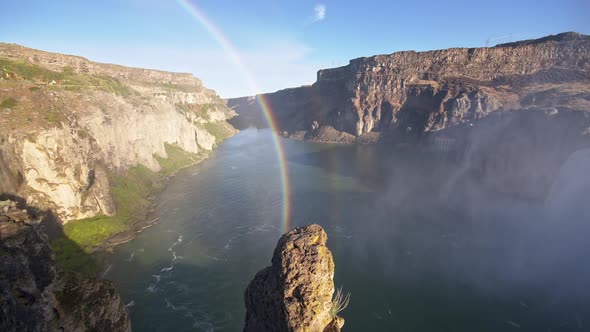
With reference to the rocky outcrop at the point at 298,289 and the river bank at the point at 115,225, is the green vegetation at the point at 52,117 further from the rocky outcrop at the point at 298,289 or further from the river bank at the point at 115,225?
the rocky outcrop at the point at 298,289

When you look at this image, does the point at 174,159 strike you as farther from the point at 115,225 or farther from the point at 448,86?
the point at 448,86

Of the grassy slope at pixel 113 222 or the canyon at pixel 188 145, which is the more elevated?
the canyon at pixel 188 145

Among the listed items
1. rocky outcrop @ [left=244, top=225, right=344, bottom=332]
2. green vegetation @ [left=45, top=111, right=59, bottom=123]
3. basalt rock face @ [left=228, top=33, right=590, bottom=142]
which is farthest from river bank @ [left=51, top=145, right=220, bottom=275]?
basalt rock face @ [left=228, top=33, right=590, bottom=142]

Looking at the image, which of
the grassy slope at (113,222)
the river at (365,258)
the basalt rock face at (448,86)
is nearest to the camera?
the river at (365,258)

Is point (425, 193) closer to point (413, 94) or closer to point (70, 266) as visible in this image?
point (70, 266)

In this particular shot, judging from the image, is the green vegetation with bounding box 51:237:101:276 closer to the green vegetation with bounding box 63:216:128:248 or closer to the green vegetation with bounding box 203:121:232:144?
the green vegetation with bounding box 63:216:128:248

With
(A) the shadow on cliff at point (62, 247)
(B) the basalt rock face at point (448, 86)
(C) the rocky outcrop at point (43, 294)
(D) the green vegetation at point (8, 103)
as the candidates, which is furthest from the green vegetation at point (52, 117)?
(B) the basalt rock face at point (448, 86)

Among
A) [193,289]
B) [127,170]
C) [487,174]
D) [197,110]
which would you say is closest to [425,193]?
[487,174]

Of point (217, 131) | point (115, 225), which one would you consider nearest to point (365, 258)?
point (115, 225)
